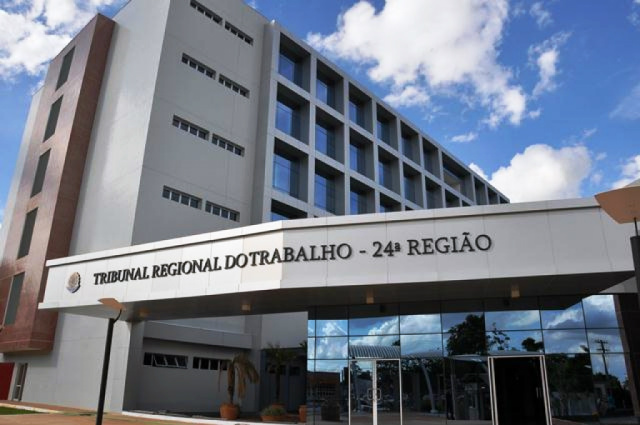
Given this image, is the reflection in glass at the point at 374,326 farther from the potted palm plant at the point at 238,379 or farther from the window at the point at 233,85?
the window at the point at 233,85

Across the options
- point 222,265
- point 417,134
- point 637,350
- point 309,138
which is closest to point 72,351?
point 222,265

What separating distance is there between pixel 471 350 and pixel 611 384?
447cm

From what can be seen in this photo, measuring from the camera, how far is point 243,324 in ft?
105

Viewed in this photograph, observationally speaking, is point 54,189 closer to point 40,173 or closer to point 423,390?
point 40,173

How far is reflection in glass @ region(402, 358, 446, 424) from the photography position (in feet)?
60.6

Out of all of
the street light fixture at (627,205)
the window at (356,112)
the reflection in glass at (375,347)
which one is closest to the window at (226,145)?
the window at (356,112)

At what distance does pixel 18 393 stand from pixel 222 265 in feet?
72.8

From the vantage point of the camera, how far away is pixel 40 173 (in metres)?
37.6

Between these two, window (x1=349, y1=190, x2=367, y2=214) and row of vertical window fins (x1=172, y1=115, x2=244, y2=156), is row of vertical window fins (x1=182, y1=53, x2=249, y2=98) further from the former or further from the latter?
window (x1=349, y1=190, x2=367, y2=214)

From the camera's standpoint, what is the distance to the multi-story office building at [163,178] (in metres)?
27.7

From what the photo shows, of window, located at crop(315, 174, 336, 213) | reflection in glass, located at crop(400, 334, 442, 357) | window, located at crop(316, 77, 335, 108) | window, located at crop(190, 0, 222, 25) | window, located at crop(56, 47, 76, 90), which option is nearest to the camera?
reflection in glass, located at crop(400, 334, 442, 357)

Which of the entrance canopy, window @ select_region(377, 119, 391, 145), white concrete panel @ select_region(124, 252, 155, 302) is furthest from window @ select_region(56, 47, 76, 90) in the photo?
window @ select_region(377, 119, 391, 145)

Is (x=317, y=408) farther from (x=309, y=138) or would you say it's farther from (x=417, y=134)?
(x=417, y=134)

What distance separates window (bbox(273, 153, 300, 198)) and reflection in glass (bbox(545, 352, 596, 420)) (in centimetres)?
2188
